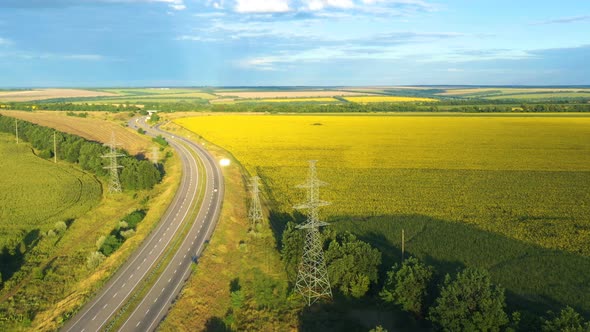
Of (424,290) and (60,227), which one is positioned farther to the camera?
(60,227)

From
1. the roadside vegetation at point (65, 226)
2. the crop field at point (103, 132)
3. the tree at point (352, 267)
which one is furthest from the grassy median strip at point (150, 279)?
the crop field at point (103, 132)

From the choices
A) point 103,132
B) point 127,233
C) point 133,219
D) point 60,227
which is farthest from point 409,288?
point 103,132

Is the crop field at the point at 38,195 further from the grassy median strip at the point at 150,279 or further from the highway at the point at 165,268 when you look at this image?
the grassy median strip at the point at 150,279

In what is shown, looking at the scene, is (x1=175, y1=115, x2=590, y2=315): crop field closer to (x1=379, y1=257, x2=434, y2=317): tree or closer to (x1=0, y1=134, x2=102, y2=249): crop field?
(x1=379, y1=257, x2=434, y2=317): tree

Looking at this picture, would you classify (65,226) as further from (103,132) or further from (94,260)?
(103,132)

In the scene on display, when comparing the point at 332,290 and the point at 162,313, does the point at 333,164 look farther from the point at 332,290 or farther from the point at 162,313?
the point at 162,313

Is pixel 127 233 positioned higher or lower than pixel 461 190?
lower

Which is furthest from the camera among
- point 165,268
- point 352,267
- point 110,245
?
point 110,245
